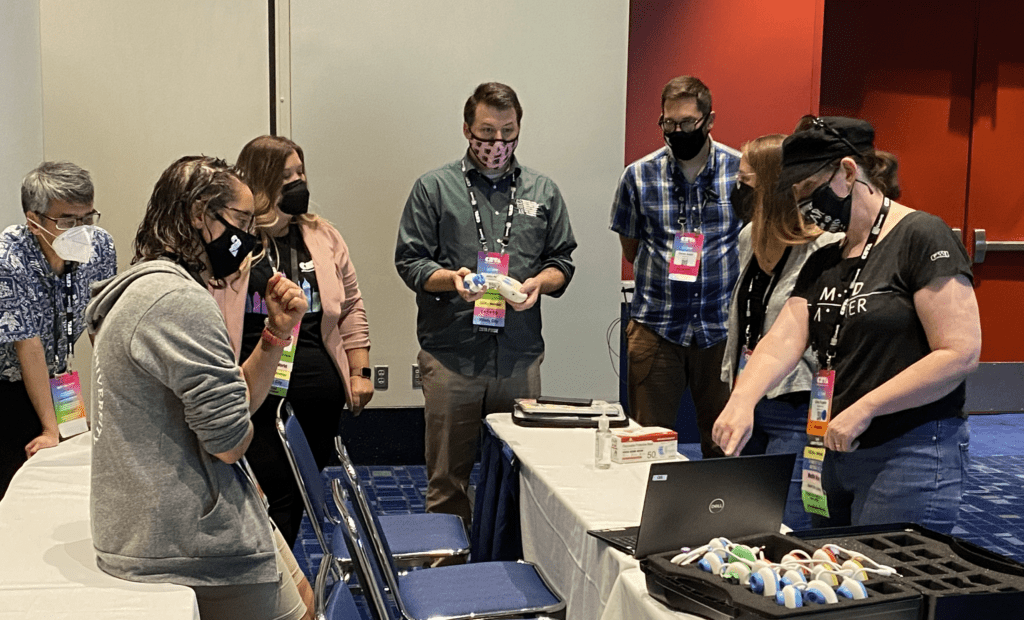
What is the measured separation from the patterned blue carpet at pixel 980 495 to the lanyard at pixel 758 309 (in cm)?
172

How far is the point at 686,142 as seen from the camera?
3664 millimetres

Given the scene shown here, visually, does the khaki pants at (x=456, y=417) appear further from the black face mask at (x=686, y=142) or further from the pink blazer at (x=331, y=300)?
the black face mask at (x=686, y=142)

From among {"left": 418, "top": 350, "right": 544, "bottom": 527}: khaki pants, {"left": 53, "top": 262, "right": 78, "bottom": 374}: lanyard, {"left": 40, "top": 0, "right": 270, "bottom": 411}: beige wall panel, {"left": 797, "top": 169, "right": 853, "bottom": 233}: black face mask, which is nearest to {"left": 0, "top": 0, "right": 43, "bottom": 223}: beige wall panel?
{"left": 40, "top": 0, "right": 270, "bottom": 411}: beige wall panel

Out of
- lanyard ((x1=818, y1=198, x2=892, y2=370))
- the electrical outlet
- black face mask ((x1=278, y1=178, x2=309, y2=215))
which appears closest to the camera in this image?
lanyard ((x1=818, y1=198, x2=892, y2=370))

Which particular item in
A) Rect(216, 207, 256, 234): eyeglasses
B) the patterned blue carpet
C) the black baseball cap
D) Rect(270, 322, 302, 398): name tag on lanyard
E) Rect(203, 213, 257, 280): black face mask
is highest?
the black baseball cap

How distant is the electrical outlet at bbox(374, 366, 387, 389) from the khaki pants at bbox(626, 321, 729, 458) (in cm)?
158

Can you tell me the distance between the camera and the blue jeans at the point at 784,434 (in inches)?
95.3

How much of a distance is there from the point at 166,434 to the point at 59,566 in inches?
15.4

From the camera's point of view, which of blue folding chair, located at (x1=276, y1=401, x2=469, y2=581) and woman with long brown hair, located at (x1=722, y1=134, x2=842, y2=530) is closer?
blue folding chair, located at (x1=276, y1=401, x2=469, y2=581)

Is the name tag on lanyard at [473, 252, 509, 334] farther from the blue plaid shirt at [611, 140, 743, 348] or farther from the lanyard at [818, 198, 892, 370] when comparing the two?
the lanyard at [818, 198, 892, 370]

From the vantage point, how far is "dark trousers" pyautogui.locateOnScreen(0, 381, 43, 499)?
285cm

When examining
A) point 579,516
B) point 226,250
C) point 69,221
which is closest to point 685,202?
point 579,516

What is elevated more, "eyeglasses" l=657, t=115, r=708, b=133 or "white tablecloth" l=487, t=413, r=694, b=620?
"eyeglasses" l=657, t=115, r=708, b=133

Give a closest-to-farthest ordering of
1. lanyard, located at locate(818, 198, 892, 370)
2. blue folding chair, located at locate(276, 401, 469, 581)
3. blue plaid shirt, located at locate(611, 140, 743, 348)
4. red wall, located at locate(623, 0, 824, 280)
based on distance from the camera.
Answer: lanyard, located at locate(818, 198, 892, 370), blue folding chair, located at locate(276, 401, 469, 581), blue plaid shirt, located at locate(611, 140, 743, 348), red wall, located at locate(623, 0, 824, 280)
